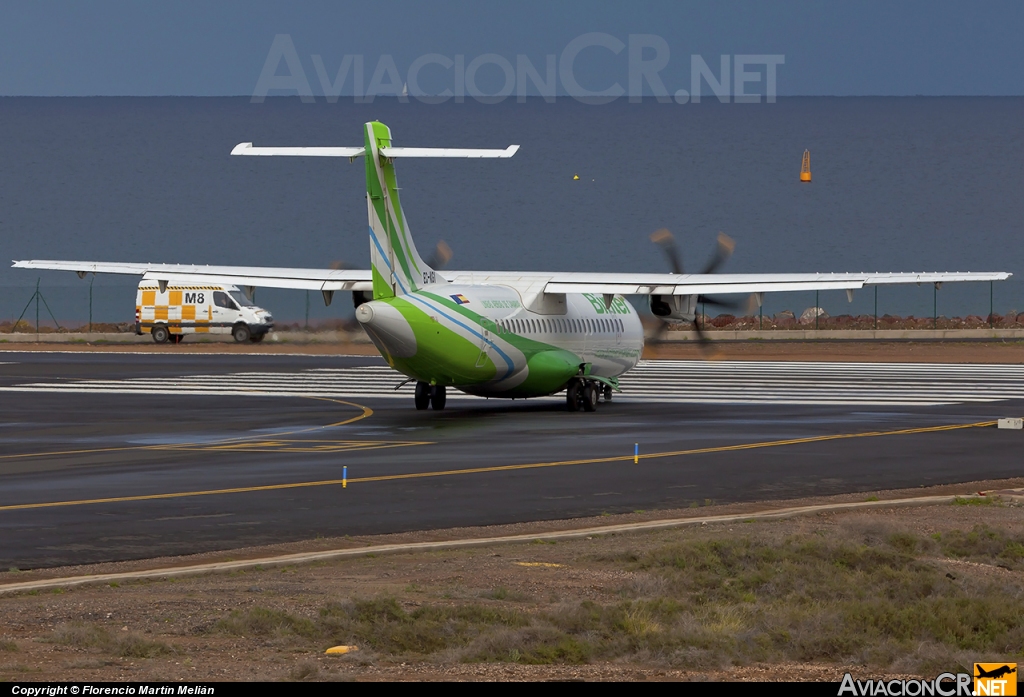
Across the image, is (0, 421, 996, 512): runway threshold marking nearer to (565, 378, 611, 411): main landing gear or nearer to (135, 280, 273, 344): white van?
(565, 378, 611, 411): main landing gear

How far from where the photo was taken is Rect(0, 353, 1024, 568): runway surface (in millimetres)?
17031

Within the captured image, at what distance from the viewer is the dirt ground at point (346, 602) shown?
9648 mm

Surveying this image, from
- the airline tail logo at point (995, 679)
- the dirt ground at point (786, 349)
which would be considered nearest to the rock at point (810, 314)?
the dirt ground at point (786, 349)

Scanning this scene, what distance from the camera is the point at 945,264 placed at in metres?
140

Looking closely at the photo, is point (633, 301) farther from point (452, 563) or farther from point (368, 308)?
point (452, 563)

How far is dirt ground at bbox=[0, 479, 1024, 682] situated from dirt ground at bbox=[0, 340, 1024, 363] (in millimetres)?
42692

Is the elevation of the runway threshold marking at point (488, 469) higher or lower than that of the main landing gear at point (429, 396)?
lower

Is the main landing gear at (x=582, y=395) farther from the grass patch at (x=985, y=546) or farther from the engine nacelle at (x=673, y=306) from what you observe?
the grass patch at (x=985, y=546)

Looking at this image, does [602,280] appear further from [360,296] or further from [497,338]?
[360,296]

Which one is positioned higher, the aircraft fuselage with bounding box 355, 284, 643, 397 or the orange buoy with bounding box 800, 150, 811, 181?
the orange buoy with bounding box 800, 150, 811, 181

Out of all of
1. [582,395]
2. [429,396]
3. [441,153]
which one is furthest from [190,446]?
[582,395]

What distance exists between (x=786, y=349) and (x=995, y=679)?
57.3 m

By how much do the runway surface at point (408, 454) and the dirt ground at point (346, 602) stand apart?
1696 millimetres

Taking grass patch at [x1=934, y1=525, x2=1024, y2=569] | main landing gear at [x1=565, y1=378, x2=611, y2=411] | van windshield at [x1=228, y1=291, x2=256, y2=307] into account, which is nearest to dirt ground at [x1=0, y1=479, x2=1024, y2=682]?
grass patch at [x1=934, y1=525, x2=1024, y2=569]
